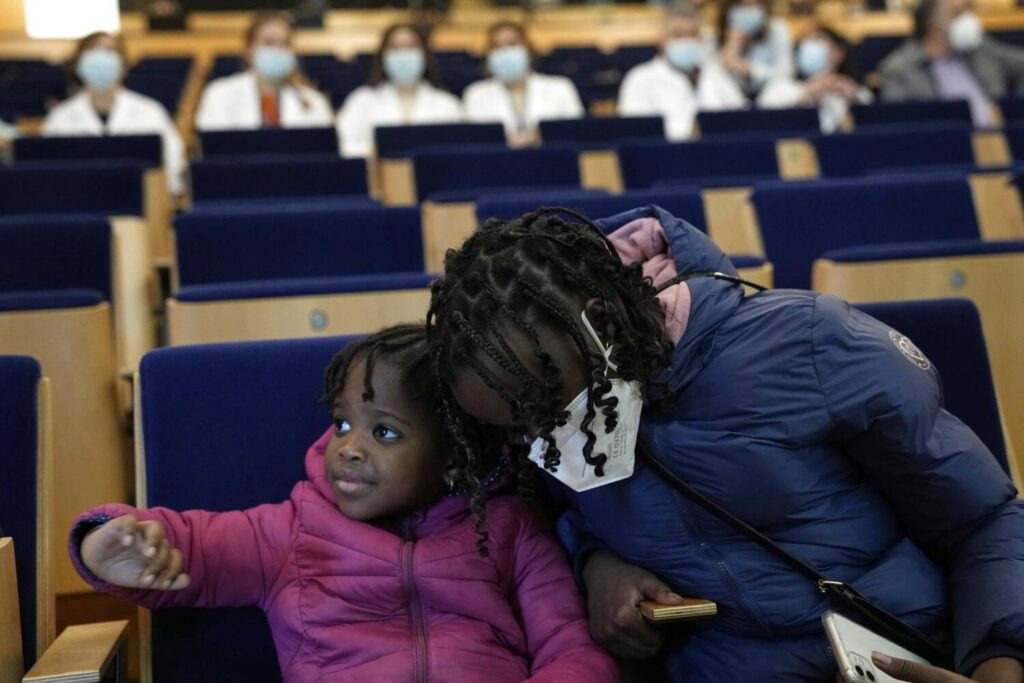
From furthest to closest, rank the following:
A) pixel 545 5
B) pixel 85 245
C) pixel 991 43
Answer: pixel 545 5
pixel 991 43
pixel 85 245

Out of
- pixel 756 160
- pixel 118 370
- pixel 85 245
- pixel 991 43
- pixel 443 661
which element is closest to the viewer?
pixel 443 661

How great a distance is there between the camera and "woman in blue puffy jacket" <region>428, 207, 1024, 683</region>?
3.38 feet

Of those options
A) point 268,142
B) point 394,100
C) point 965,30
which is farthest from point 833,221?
point 965,30

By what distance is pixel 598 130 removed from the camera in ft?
13.3

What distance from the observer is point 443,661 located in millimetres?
1173

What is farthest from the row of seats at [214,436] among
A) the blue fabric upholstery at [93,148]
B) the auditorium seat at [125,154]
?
the blue fabric upholstery at [93,148]

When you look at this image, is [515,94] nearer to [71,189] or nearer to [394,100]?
[394,100]

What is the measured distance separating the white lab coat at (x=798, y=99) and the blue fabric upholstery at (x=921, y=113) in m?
0.26

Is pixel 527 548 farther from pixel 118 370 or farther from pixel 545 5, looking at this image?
pixel 545 5

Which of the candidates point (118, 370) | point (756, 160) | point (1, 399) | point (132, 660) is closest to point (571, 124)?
point (756, 160)

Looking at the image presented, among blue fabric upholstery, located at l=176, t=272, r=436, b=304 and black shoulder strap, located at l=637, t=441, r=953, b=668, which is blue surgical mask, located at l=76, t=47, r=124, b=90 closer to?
blue fabric upholstery, located at l=176, t=272, r=436, b=304

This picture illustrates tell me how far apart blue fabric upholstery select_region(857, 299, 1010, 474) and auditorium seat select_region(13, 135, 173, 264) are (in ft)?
7.91

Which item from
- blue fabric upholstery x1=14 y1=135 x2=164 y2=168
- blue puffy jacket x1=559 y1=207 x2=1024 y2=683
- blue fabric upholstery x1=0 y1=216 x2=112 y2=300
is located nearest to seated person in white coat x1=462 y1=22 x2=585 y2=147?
blue fabric upholstery x1=14 y1=135 x2=164 y2=168

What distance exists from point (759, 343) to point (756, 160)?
2.32m
